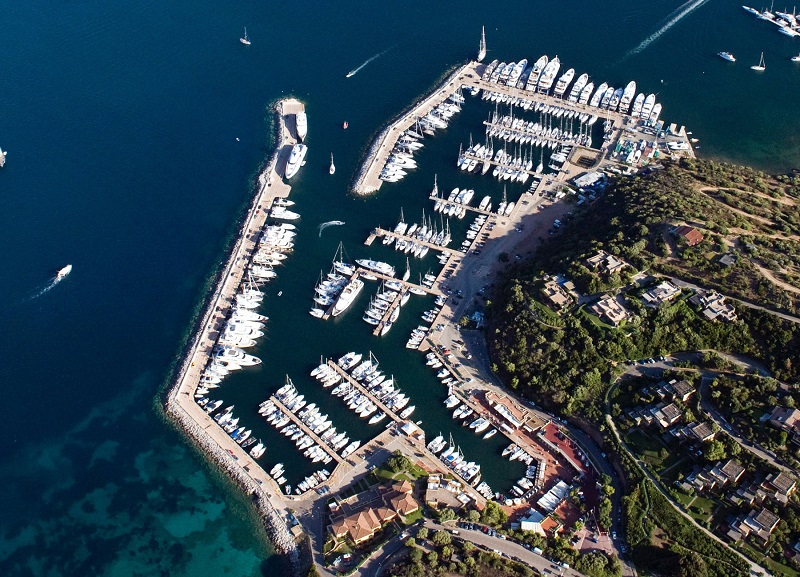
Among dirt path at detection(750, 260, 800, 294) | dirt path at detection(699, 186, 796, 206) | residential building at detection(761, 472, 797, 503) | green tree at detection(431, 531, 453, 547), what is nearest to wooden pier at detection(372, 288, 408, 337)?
green tree at detection(431, 531, 453, 547)

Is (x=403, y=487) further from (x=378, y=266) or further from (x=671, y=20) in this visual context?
(x=671, y=20)

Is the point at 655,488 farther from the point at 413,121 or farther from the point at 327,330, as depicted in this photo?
the point at 413,121

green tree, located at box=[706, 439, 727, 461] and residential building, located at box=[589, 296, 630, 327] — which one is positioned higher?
residential building, located at box=[589, 296, 630, 327]

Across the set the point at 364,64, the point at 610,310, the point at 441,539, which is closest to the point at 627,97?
the point at 364,64

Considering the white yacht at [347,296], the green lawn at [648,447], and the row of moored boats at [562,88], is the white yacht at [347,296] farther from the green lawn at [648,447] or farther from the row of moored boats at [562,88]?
the row of moored boats at [562,88]

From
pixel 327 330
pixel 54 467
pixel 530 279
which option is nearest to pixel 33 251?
pixel 54 467

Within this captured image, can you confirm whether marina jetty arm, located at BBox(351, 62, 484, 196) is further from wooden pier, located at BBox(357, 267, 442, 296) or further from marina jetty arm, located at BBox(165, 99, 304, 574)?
wooden pier, located at BBox(357, 267, 442, 296)
